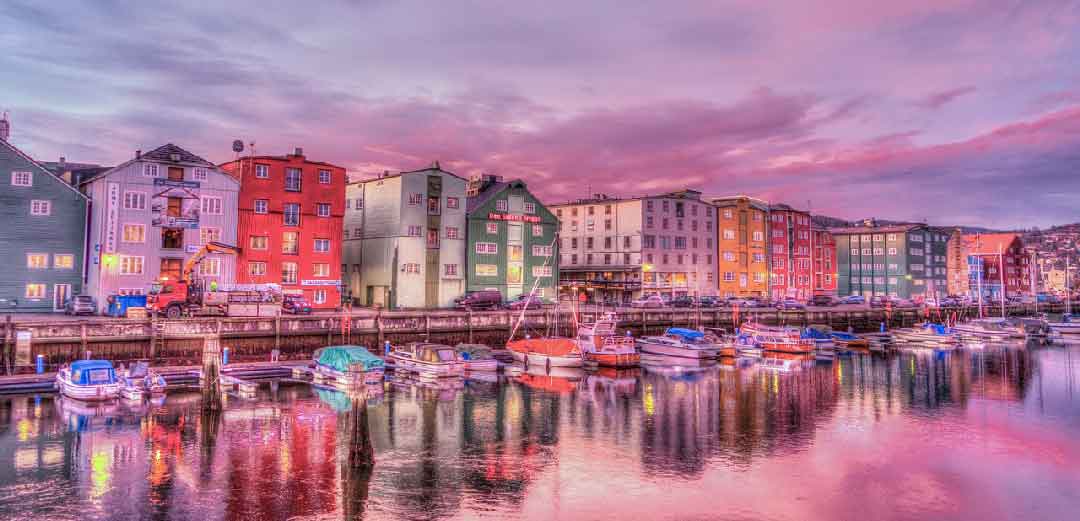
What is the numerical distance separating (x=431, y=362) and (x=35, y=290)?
3610 cm

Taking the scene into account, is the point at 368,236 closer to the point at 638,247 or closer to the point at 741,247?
the point at 638,247

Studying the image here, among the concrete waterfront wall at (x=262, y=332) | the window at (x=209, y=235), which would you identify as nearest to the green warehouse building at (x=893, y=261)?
the concrete waterfront wall at (x=262, y=332)

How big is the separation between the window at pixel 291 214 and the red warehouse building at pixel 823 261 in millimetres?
94787

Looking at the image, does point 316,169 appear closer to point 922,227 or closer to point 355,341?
point 355,341

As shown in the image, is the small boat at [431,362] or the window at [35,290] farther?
the window at [35,290]

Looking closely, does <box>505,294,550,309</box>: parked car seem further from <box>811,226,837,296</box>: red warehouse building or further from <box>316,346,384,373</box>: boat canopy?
<box>811,226,837,296</box>: red warehouse building

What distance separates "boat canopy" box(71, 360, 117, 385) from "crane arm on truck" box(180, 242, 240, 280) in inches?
805

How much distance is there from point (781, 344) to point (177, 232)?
186 ft

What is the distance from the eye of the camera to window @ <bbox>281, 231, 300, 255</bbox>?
65.1 meters

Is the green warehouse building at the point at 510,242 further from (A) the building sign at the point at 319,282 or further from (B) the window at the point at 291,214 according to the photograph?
(B) the window at the point at 291,214

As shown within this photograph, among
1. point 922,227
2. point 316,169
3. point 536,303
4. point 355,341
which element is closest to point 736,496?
point 355,341

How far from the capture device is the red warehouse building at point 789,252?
118 metres

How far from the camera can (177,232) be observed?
59844mm

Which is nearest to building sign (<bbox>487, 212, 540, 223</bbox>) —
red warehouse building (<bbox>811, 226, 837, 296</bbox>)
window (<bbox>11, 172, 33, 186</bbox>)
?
window (<bbox>11, 172, 33, 186</bbox>)
